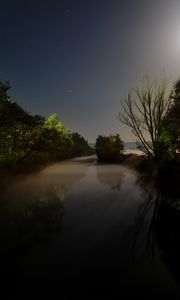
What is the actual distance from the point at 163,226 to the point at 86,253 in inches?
146

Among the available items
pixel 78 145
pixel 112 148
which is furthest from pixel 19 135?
pixel 78 145

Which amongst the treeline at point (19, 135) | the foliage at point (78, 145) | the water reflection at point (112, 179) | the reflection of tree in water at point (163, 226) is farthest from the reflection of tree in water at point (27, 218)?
the foliage at point (78, 145)

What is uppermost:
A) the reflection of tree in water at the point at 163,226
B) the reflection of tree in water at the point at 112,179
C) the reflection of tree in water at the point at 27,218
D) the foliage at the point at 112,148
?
the foliage at the point at 112,148

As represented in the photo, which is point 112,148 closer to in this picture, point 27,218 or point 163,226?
point 27,218

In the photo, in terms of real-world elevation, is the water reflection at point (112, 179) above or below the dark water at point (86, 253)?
above

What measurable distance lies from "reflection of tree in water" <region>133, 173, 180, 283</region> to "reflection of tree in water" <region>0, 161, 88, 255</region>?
3.55 m

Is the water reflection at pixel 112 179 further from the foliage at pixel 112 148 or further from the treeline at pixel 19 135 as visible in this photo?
the foliage at pixel 112 148

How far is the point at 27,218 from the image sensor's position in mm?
11516

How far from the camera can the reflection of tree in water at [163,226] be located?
23.0 feet

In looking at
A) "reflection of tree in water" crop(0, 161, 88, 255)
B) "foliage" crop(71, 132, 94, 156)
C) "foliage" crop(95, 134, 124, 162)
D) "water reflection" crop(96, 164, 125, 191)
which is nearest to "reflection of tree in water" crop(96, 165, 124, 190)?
"water reflection" crop(96, 164, 125, 191)

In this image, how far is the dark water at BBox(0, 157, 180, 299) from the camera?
18.1ft

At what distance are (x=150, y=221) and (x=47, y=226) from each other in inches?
170

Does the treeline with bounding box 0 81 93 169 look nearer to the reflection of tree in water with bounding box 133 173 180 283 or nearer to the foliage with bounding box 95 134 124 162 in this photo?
the reflection of tree in water with bounding box 133 173 180 283

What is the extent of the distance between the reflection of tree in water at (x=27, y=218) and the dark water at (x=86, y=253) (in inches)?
1.2
